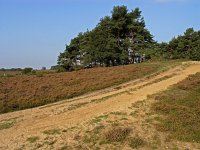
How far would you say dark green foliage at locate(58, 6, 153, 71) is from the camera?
69.6 metres

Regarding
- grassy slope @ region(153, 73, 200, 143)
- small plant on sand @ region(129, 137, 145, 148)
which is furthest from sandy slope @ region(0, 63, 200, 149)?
small plant on sand @ region(129, 137, 145, 148)

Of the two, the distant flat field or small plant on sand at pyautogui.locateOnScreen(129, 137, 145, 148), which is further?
the distant flat field

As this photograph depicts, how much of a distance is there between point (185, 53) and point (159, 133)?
59477 millimetres

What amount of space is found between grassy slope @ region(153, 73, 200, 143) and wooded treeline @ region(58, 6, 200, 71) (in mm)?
47001

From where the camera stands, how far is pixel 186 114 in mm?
17047

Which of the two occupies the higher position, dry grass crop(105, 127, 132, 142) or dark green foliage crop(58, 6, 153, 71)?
dark green foliage crop(58, 6, 153, 71)

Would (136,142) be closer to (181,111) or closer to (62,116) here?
(181,111)

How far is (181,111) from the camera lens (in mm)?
17406

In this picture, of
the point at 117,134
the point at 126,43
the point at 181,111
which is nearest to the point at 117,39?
the point at 126,43

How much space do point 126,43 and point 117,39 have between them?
186 cm

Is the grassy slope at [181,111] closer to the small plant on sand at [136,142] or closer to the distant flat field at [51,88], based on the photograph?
the small plant on sand at [136,142]

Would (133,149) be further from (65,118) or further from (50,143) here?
(65,118)

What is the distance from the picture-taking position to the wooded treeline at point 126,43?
69.6 metres

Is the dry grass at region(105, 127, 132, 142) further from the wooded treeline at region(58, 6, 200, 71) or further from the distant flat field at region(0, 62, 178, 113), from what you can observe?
the wooded treeline at region(58, 6, 200, 71)
